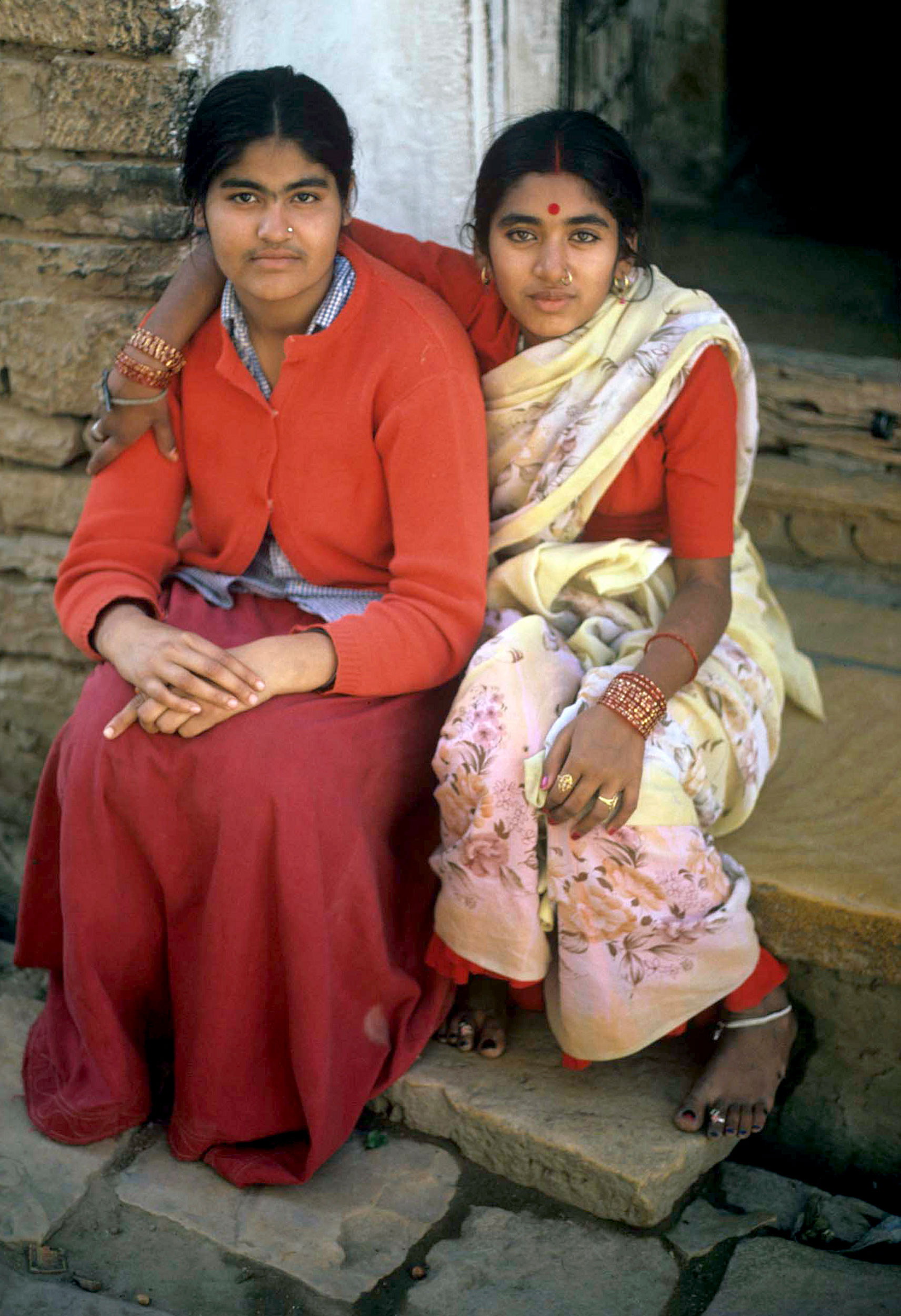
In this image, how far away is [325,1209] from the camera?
189 centimetres

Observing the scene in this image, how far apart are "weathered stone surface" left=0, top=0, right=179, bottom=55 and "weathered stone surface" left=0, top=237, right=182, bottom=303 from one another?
37 cm

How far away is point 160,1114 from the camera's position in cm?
209

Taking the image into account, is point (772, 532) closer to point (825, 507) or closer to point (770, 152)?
point (825, 507)

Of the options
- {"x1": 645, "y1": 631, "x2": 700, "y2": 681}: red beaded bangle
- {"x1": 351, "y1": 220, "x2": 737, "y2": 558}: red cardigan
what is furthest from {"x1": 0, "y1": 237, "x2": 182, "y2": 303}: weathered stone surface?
{"x1": 645, "y1": 631, "x2": 700, "y2": 681}: red beaded bangle

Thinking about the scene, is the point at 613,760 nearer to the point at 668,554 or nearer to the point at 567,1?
the point at 668,554

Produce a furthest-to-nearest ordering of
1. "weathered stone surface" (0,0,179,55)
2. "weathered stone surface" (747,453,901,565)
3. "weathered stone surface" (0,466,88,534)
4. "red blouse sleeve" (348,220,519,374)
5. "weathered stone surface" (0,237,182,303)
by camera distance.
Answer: "weathered stone surface" (747,453,901,565) → "weathered stone surface" (0,466,88,534) → "weathered stone surface" (0,237,182,303) → "weathered stone surface" (0,0,179,55) → "red blouse sleeve" (348,220,519,374)

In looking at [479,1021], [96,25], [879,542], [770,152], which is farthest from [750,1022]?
[770,152]

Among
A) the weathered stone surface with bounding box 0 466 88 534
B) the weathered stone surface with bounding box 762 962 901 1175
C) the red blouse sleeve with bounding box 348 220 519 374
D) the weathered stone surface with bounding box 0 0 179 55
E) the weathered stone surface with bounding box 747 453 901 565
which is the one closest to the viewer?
the weathered stone surface with bounding box 762 962 901 1175

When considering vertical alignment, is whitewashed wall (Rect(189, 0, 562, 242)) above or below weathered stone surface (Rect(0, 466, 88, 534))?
above

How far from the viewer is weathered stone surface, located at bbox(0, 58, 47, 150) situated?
8.05ft

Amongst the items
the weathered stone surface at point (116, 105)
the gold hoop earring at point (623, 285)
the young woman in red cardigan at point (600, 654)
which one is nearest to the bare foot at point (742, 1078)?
the young woman in red cardigan at point (600, 654)

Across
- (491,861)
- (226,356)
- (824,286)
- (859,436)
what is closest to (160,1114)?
(491,861)

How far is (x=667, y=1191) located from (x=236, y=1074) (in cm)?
69

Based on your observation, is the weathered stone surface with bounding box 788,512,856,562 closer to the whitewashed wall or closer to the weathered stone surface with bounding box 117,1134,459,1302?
the whitewashed wall
